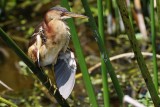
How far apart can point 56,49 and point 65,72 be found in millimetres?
105

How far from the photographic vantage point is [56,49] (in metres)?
1.77

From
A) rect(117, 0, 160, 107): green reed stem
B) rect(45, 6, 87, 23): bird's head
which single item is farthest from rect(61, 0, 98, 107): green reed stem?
rect(117, 0, 160, 107): green reed stem

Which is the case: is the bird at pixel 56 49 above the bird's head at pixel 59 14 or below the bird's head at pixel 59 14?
below

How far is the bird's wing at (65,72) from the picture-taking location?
1.77 metres

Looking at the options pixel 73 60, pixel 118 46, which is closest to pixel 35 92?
pixel 118 46

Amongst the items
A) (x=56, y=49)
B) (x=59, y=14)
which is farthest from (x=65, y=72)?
(x=59, y=14)

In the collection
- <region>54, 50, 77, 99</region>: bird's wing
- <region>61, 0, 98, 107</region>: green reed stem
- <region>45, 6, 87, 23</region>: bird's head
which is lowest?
<region>54, 50, 77, 99</region>: bird's wing

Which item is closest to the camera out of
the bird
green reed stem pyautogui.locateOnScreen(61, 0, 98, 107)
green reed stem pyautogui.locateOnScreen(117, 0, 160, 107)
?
green reed stem pyautogui.locateOnScreen(117, 0, 160, 107)

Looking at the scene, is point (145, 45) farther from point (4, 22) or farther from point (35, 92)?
point (4, 22)

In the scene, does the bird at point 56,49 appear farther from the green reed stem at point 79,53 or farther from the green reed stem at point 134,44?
the green reed stem at point 134,44

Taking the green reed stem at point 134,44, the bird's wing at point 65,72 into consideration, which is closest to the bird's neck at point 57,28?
the bird's wing at point 65,72

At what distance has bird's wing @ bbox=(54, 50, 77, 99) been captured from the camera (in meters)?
1.77

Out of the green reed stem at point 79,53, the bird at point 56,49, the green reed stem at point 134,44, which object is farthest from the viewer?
the bird at point 56,49

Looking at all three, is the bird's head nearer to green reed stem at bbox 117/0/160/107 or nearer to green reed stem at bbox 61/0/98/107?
green reed stem at bbox 61/0/98/107
